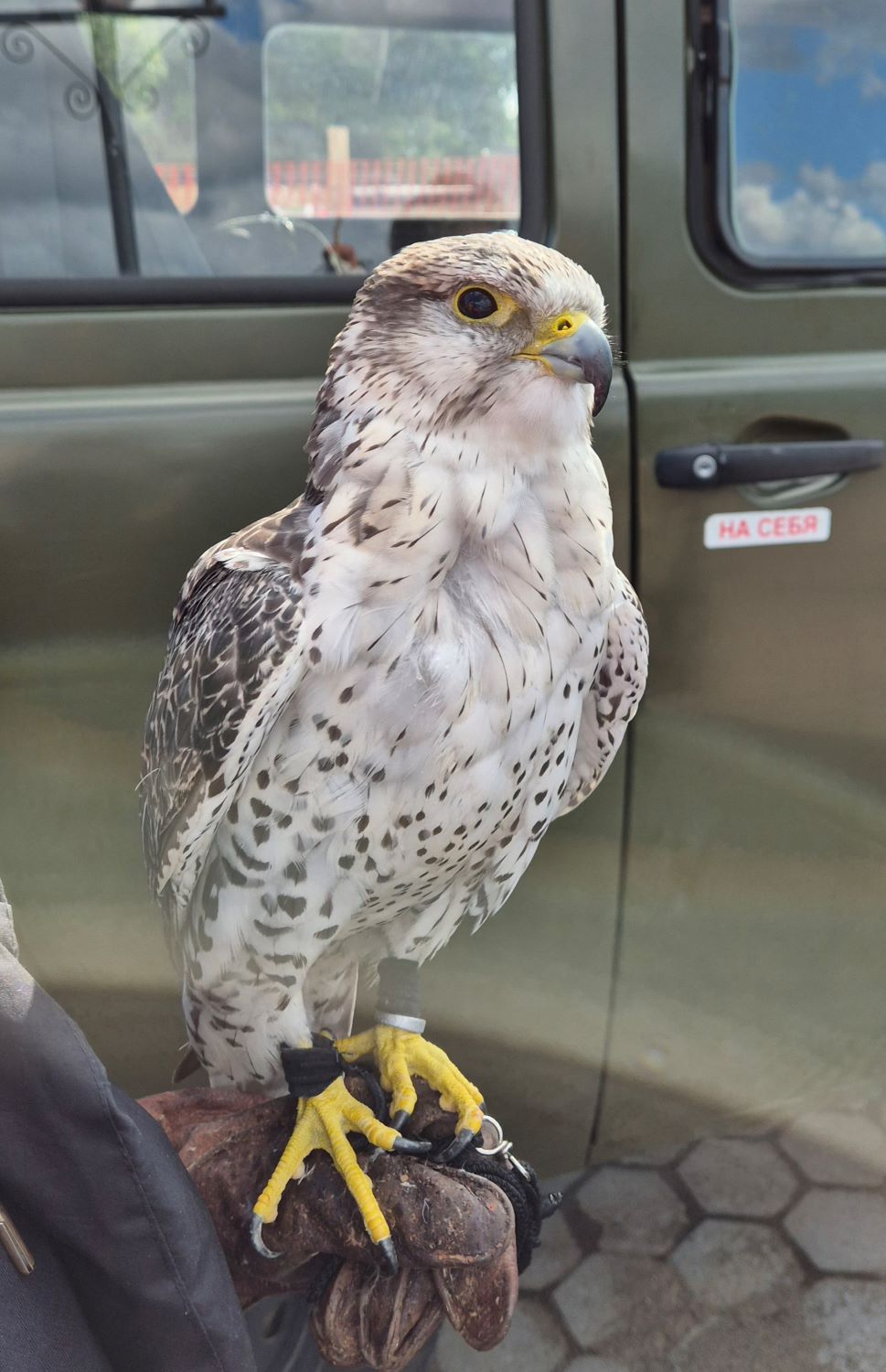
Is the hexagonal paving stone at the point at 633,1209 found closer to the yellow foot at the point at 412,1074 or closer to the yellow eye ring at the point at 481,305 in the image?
the yellow foot at the point at 412,1074

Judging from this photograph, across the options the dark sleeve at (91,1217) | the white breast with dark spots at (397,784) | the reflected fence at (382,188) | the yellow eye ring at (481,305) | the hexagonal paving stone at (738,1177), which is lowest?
the hexagonal paving stone at (738,1177)

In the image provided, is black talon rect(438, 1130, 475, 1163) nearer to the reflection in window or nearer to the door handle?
the door handle

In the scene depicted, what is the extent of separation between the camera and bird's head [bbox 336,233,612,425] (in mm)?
1159

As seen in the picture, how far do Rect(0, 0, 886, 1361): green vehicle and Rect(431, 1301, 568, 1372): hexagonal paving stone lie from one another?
0.79m

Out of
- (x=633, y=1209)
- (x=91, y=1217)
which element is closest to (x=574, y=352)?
(x=91, y=1217)

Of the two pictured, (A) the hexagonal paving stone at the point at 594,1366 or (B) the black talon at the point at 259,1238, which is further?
(A) the hexagonal paving stone at the point at 594,1366

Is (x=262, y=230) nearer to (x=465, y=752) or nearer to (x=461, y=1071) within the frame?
(x=465, y=752)

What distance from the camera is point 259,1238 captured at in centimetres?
137

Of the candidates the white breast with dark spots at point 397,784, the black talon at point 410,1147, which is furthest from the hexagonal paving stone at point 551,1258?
the white breast with dark spots at point 397,784

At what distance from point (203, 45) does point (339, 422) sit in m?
0.68

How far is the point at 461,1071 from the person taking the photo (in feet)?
5.80

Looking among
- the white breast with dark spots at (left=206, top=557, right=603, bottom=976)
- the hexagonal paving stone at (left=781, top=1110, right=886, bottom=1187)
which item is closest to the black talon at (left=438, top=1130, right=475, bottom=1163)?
the white breast with dark spots at (left=206, top=557, right=603, bottom=976)

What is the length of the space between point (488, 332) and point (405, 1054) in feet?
3.35

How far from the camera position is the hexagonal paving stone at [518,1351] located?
7.07ft
